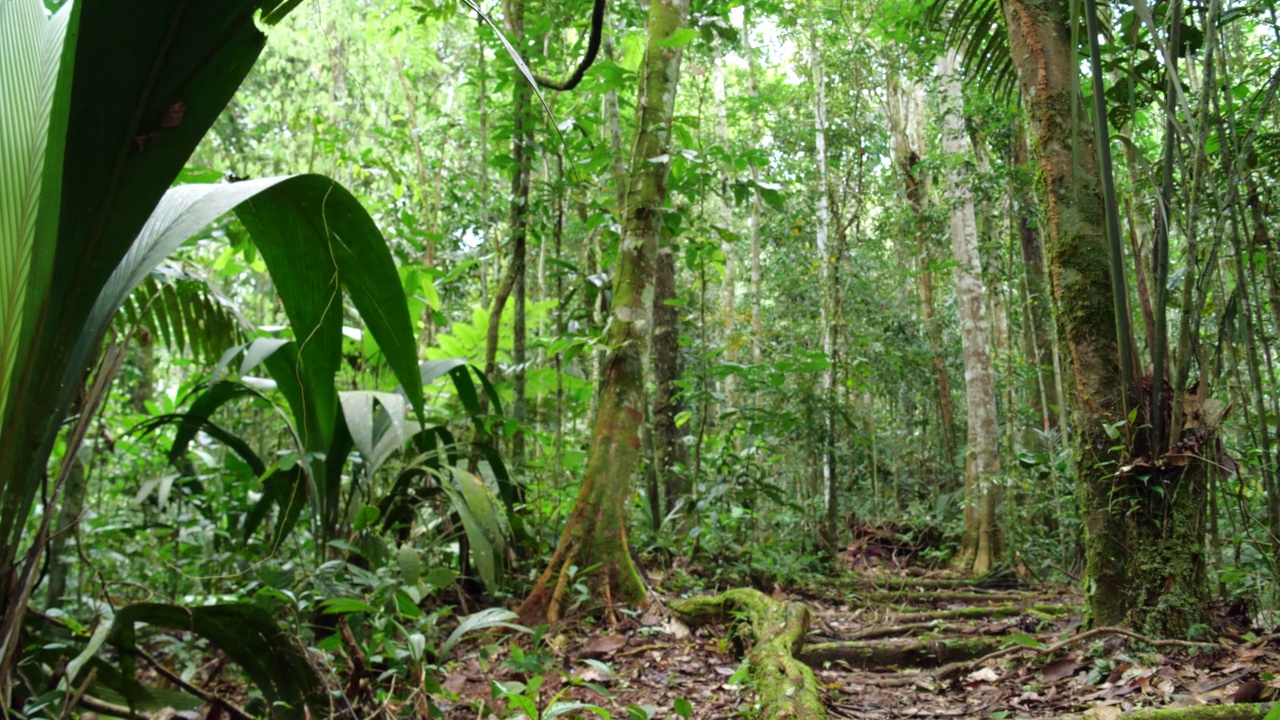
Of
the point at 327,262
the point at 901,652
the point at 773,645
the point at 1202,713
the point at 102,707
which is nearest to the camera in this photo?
the point at 327,262

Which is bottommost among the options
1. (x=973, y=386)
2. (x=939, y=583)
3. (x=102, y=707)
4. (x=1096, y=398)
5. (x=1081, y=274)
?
(x=939, y=583)

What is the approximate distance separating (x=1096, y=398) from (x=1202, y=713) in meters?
1.17

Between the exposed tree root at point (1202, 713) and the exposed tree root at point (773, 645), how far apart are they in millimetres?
626

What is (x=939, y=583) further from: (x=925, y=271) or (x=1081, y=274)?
(x=925, y=271)

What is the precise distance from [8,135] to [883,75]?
11.3 metres

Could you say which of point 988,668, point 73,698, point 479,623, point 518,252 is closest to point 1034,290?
point 518,252

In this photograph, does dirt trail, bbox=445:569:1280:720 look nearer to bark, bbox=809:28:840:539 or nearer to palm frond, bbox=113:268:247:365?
palm frond, bbox=113:268:247:365

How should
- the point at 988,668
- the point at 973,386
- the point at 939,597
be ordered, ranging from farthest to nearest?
the point at 973,386, the point at 939,597, the point at 988,668

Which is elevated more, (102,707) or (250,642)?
(250,642)

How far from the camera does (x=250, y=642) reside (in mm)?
1605

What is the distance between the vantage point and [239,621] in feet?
5.21

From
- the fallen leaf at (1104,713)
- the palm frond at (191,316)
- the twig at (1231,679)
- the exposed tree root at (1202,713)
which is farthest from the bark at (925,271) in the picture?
the exposed tree root at (1202,713)

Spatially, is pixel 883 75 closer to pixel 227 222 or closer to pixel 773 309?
pixel 773 309

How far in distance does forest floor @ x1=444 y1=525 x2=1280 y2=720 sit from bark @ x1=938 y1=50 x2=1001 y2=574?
3190mm
